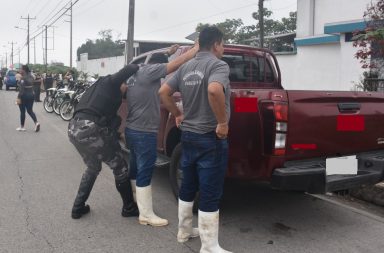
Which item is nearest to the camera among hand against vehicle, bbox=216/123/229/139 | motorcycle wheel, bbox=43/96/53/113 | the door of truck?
hand against vehicle, bbox=216/123/229/139

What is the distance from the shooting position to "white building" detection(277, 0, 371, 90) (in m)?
15.2

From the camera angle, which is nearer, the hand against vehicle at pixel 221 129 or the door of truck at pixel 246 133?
the hand against vehicle at pixel 221 129

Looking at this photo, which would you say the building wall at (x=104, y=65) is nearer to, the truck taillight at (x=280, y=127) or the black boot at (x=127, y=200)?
the black boot at (x=127, y=200)

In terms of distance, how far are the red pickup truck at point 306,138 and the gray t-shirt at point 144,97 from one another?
880 mm

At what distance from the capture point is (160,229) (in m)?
4.53

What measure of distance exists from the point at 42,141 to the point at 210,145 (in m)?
7.36

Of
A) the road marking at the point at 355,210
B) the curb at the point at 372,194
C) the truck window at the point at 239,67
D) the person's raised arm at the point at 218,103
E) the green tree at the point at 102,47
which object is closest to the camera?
the person's raised arm at the point at 218,103

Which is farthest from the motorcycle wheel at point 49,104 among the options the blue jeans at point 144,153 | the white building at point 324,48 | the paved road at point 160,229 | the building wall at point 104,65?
the building wall at point 104,65

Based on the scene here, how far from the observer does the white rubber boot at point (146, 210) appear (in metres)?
4.59

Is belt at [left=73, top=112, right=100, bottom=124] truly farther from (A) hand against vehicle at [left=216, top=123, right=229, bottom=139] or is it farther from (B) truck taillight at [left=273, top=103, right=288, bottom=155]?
(B) truck taillight at [left=273, top=103, right=288, bottom=155]

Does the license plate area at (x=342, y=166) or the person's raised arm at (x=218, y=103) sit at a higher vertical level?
the person's raised arm at (x=218, y=103)

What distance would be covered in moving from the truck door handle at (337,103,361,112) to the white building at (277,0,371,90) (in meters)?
10.8

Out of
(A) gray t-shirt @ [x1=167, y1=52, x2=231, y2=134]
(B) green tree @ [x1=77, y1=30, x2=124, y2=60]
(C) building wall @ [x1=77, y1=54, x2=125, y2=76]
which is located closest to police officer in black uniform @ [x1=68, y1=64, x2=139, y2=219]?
(A) gray t-shirt @ [x1=167, y1=52, x2=231, y2=134]

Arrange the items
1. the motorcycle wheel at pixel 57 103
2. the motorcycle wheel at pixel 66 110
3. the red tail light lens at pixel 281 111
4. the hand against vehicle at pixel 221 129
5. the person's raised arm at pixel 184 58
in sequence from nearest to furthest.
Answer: the hand against vehicle at pixel 221 129
the red tail light lens at pixel 281 111
the person's raised arm at pixel 184 58
the motorcycle wheel at pixel 66 110
the motorcycle wheel at pixel 57 103
